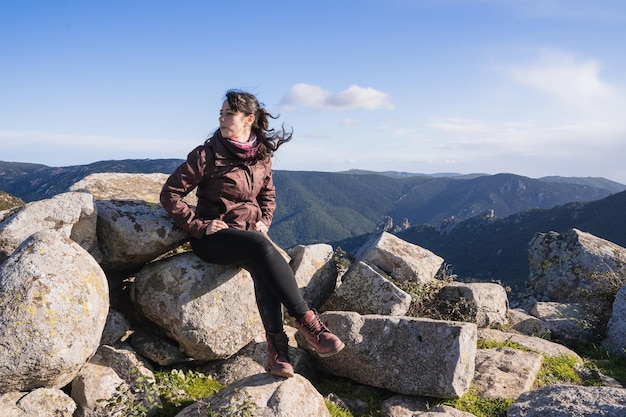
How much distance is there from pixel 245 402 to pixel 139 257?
367cm

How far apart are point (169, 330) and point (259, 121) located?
162 inches

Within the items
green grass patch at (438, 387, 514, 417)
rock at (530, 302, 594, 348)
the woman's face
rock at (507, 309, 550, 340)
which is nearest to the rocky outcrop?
green grass patch at (438, 387, 514, 417)

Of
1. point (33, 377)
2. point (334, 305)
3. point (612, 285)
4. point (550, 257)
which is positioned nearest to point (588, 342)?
point (612, 285)

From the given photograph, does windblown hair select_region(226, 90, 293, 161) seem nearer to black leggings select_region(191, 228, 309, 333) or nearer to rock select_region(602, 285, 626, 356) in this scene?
black leggings select_region(191, 228, 309, 333)

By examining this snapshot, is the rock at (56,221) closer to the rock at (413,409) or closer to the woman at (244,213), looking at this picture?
the woman at (244,213)

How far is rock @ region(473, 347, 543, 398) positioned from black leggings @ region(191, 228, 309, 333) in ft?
14.0

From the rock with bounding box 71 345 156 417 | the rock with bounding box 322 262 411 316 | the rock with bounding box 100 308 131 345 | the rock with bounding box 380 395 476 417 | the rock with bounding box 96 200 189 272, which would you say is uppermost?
the rock with bounding box 96 200 189 272

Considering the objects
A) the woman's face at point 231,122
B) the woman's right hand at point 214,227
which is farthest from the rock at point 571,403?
the woman's face at point 231,122

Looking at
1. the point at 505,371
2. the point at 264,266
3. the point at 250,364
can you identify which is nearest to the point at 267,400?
the point at 250,364

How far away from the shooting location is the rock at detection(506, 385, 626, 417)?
615 centimetres

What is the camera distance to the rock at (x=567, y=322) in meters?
12.1

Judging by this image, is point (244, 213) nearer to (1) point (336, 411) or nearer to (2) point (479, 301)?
(1) point (336, 411)

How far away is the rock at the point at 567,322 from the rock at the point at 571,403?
609 centimetres

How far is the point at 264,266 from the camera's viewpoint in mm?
6469
